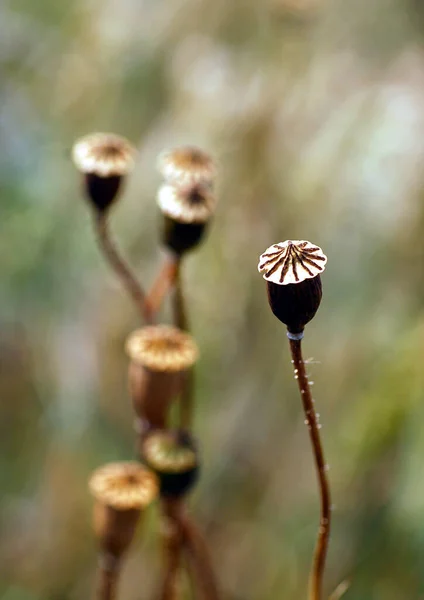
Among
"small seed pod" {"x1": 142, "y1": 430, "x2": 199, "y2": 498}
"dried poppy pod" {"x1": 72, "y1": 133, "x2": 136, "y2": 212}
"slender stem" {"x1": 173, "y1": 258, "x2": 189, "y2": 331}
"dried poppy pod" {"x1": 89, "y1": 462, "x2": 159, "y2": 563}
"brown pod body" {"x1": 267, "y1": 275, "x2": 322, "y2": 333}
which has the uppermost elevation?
"dried poppy pod" {"x1": 72, "y1": 133, "x2": 136, "y2": 212}

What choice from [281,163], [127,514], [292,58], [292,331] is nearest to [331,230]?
[281,163]

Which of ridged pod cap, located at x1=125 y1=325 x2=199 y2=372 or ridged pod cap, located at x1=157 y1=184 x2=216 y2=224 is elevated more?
ridged pod cap, located at x1=157 y1=184 x2=216 y2=224

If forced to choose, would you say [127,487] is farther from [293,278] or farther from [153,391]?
[293,278]

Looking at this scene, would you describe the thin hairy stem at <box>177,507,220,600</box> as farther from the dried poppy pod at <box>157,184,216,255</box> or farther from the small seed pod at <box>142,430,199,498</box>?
the dried poppy pod at <box>157,184,216,255</box>

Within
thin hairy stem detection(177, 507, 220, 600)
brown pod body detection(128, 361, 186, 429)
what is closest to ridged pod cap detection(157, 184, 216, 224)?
brown pod body detection(128, 361, 186, 429)

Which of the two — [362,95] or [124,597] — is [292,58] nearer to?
[362,95]

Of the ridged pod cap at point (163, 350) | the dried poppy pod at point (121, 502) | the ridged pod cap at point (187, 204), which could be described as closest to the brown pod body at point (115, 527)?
the dried poppy pod at point (121, 502)
